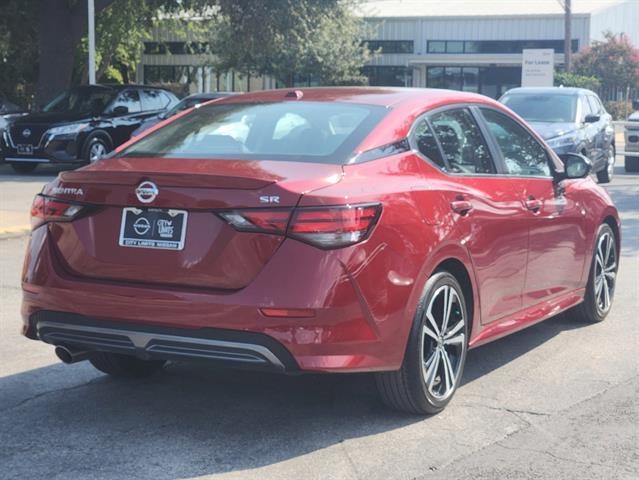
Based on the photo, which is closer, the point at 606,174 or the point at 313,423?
the point at 313,423

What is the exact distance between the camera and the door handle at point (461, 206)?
5.23 meters

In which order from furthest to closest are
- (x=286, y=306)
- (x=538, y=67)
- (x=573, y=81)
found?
(x=573, y=81) < (x=538, y=67) < (x=286, y=306)

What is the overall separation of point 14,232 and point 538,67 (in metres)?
30.7

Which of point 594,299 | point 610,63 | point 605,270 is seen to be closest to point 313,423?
point 594,299

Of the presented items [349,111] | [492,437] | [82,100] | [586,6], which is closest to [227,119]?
[349,111]

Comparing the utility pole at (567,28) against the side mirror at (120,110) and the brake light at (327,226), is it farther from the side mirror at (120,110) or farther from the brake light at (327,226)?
the brake light at (327,226)

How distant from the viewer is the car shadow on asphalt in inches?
177

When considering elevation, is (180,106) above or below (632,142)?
above

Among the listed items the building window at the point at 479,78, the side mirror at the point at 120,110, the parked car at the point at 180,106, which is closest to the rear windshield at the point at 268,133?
the side mirror at the point at 120,110

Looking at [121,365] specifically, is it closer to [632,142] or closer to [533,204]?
[533,204]

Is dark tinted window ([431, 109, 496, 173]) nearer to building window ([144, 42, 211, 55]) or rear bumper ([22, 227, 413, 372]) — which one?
rear bumper ([22, 227, 413, 372])

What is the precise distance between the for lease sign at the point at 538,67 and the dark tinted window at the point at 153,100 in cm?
2106

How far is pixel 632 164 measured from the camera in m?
22.6

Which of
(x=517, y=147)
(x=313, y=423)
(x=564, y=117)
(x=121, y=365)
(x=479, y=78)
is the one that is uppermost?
(x=479, y=78)
